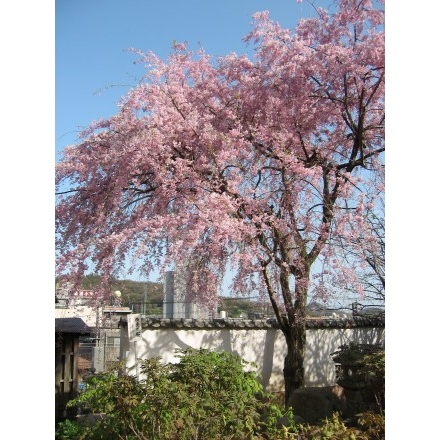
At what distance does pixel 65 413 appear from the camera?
3.46 m

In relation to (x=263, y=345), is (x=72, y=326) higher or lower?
higher

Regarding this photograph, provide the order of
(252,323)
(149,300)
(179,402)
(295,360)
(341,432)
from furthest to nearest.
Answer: (252,323), (295,360), (149,300), (179,402), (341,432)

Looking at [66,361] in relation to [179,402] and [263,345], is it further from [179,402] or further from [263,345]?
[179,402]

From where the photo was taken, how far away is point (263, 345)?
4.48 m

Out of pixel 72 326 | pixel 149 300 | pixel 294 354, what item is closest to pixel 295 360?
pixel 294 354

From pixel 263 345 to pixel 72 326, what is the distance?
64.0 inches

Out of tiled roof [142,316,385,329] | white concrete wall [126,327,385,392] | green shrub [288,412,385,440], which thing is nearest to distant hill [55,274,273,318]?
Result: tiled roof [142,316,385,329]

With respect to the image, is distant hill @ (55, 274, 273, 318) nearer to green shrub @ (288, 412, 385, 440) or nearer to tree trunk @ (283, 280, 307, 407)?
tree trunk @ (283, 280, 307, 407)

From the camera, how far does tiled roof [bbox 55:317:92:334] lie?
11.6 ft

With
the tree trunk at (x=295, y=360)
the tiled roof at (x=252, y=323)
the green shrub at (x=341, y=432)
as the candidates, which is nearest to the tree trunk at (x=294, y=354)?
the tree trunk at (x=295, y=360)

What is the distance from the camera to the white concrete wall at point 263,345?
12.7ft
